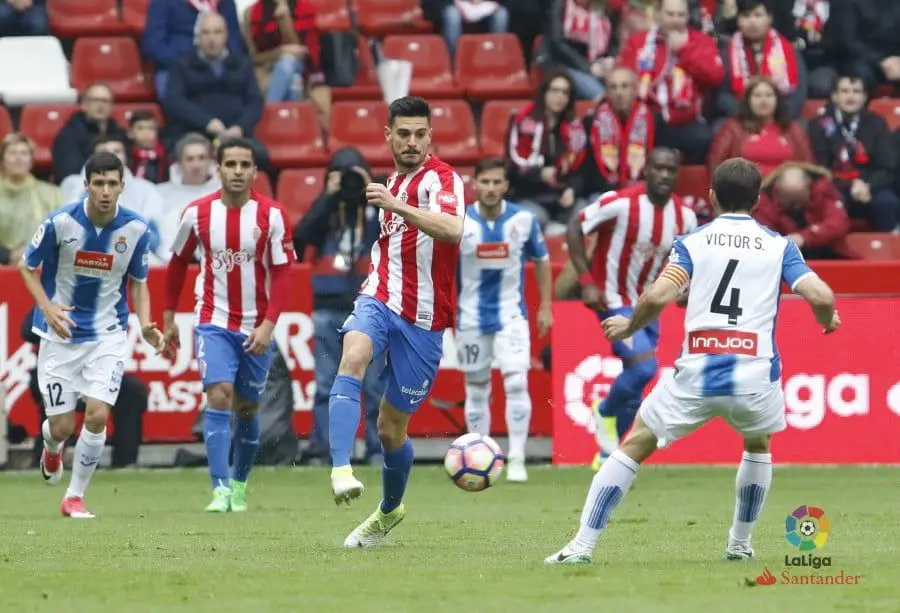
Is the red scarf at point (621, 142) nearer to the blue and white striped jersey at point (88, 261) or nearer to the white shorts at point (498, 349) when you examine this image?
the white shorts at point (498, 349)

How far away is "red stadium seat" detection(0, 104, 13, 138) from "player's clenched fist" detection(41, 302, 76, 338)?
7216 millimetres

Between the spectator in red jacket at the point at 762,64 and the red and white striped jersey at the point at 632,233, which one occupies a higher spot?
the spectator in red jacket at the point at 762,64

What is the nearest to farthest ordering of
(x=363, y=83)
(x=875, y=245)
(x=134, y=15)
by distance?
(x=875, y=245), (x=363, y=83), (x=134, y=15)

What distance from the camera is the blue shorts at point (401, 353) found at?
8.21m

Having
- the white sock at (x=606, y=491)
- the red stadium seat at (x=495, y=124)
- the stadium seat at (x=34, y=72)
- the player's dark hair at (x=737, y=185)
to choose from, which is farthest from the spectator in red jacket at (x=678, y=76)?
the white sock at (x=606, y=491)

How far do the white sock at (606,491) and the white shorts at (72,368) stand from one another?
445 cm

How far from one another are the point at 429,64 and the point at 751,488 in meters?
11.6

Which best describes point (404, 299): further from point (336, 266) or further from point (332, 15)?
point (332, 15)

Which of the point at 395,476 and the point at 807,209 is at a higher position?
the point at 395,476

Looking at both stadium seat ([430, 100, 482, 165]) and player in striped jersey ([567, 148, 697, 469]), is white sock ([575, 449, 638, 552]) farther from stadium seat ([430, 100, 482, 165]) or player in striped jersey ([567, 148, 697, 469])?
stadium seat ([430, 100, 482, 165])

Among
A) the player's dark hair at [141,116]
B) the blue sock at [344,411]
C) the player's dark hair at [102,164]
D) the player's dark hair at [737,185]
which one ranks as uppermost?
the player's dark hair at [737,185]

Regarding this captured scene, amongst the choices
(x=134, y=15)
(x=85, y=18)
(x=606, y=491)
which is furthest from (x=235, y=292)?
(x=85, y=18)

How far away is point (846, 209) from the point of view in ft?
54.6

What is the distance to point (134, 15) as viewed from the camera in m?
18.9
